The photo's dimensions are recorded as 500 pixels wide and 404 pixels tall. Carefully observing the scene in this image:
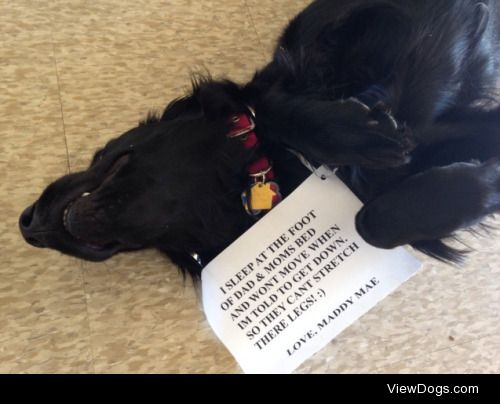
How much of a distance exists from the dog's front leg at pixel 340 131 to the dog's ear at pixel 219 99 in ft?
0.25

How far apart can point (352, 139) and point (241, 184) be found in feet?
0.74

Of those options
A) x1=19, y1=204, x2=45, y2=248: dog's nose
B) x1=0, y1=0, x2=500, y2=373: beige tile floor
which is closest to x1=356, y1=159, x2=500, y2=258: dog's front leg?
x1=0, y1=0, x2=500, y2=373: beige tile floor

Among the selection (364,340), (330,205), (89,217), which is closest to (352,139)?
(330,205)

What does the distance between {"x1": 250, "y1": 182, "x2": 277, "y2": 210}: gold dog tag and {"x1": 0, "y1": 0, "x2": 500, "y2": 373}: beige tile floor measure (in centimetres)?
29

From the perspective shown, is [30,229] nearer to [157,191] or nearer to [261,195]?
[157,191]

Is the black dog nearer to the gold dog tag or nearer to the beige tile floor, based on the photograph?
the gold dog tag

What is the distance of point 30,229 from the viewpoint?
92 cm

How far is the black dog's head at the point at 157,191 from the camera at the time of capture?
897mm

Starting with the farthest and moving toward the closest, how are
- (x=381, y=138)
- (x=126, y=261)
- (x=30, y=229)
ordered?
(x=126, y=261), (x=30, y=229), (x=381, y=138)

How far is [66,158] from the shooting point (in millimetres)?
1212

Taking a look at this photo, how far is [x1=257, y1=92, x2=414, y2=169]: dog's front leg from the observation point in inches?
32.0

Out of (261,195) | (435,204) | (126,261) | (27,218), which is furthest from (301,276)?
(27,218)

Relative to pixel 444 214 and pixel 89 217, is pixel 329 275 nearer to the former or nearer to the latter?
pixel 444 214

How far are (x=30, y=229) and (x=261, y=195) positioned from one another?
0.40 m
